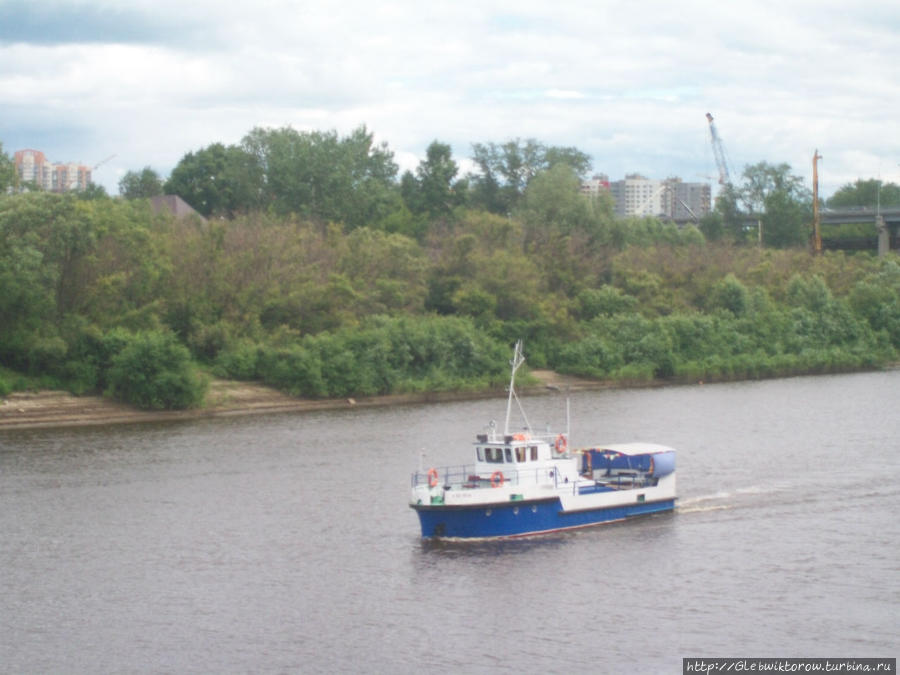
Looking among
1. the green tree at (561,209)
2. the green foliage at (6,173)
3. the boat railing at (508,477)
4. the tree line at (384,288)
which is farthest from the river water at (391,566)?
the green tree at (561,209)

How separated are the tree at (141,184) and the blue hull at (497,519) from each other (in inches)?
4648

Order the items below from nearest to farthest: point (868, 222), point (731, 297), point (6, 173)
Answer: point (6, 173) → point (731, 297) → point (868, 222)

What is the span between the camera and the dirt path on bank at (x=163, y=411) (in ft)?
233

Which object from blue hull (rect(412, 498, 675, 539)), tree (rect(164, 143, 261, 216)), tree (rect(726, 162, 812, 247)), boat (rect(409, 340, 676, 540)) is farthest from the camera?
tree (rect(726, 162, 812, 247))

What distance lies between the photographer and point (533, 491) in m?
43.2

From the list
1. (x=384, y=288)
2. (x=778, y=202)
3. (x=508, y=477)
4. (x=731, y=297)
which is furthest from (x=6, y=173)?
(x=778, y=202)

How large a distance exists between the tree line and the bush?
14cm

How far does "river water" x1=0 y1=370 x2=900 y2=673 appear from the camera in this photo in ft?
105

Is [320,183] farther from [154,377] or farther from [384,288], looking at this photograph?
[154,377]

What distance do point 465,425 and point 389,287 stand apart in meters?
29.7

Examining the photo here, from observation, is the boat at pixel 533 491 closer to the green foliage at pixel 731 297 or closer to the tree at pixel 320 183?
the green foliage at pixel 731 297

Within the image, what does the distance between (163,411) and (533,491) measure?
38.5 meters

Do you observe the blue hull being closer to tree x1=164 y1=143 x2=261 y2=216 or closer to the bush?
the bush

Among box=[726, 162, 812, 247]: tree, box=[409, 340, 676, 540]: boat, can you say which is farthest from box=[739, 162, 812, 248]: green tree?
box=[409, 340, 676, 540]: boat
